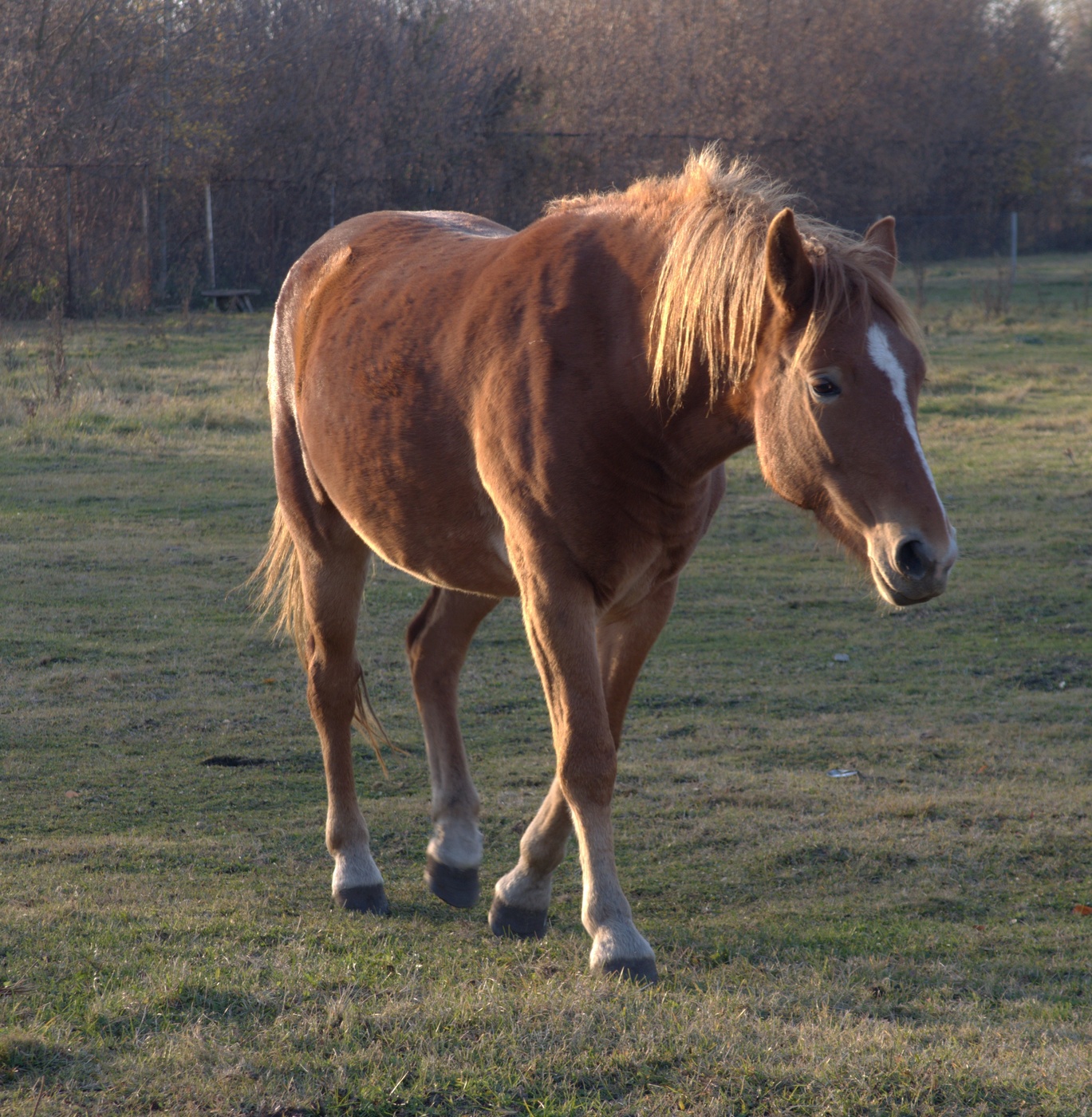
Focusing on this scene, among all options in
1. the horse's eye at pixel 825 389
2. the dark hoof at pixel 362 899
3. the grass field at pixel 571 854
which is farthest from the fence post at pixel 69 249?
the horse's eye at pixel 825 389

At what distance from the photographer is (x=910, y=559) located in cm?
270

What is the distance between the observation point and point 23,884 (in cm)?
386

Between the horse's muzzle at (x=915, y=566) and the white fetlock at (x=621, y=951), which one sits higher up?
the horse's muzzle at (x=915, y=566)

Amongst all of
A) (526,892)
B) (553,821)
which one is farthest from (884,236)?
(526,892)

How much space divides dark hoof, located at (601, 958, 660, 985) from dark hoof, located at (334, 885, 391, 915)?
103cm

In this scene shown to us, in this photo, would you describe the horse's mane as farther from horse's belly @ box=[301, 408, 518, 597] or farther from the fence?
the fence

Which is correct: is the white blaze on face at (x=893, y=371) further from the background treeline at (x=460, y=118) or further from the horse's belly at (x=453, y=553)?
the background treeline at (x=460, y=118)

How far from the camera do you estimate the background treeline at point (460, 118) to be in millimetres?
20531

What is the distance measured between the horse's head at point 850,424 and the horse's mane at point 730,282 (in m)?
0.02

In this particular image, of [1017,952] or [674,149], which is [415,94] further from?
[1017,952]

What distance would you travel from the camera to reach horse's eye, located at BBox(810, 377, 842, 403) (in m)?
2.82

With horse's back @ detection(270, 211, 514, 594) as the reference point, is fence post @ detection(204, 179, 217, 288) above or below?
above

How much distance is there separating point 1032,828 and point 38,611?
17.3 ft

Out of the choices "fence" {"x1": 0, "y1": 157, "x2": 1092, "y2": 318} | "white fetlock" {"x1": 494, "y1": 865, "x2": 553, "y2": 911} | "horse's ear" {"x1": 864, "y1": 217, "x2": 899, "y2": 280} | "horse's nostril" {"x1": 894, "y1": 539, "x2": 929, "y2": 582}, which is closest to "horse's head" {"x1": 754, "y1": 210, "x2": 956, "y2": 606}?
"horse's nostril" {"x1": 894, "y1": 539, "x2": 929, "y2": 582}
